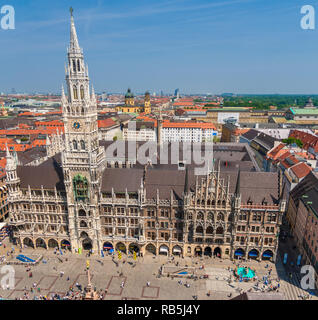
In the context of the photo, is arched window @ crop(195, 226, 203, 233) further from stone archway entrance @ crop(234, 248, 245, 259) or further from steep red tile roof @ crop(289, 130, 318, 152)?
steep red tile roof @ crop(289, 130, 318, 152)

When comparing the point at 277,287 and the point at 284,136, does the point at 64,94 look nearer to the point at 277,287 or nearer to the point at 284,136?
the point at 277,287

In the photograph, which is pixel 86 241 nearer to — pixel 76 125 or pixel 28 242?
pixel 28 242

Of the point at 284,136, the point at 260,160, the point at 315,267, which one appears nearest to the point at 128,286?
the point at 315,267

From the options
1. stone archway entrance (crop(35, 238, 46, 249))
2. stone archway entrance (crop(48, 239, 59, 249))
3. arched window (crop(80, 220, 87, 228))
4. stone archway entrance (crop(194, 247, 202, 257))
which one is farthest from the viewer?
stone archway entrance (crop(35, 238, 46, 249))

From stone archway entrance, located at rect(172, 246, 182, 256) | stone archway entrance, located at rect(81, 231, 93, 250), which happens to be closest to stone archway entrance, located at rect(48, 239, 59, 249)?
stone archway entrance, located at rect(81, 231, 93, 250)

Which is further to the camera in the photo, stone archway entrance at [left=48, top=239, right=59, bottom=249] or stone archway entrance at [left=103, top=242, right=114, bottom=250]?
stone archway entrance at [left=48, top=239, right=59, bottom=249]

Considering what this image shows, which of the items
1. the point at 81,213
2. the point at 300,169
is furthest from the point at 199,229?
the point at 300,169

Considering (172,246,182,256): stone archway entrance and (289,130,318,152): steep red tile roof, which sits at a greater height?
(289,130,318,152): steep red tile roof
